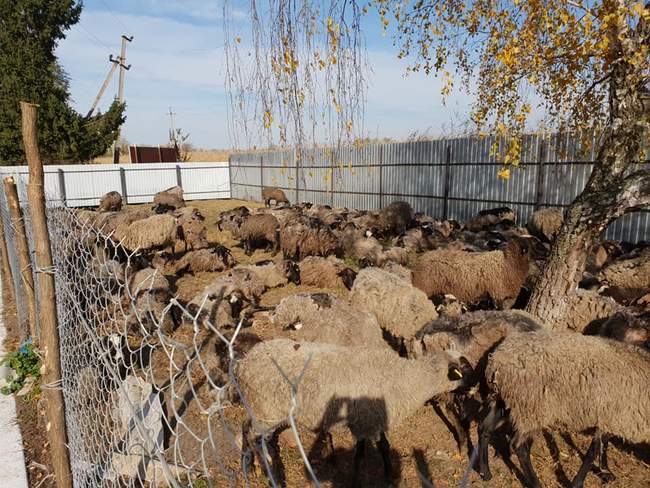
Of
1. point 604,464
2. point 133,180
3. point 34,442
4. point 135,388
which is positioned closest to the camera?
point 604,464

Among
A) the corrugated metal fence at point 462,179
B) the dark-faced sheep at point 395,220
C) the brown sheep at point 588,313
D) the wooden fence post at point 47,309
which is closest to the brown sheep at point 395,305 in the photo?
the brown sheep at point 588,313

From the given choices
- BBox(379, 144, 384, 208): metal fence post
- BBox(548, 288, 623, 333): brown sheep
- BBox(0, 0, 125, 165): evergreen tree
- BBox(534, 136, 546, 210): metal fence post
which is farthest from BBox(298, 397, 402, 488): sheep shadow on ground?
BBox(0, 0, 125, 165): evergreen tree

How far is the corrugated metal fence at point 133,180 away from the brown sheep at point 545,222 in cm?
2127

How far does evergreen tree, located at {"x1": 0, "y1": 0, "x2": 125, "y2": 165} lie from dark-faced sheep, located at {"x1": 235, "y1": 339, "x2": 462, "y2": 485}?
24.1 metres

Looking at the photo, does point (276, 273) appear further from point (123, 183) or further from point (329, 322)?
point (123, 183)

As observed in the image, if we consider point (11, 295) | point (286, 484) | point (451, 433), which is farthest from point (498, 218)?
point (11, 295)

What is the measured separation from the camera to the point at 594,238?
4652 mm

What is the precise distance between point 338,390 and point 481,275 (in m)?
4.23

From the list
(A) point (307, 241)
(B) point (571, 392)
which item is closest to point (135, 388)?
(B) point (571, 392)

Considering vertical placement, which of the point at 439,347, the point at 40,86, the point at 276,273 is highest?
the point at 40,86

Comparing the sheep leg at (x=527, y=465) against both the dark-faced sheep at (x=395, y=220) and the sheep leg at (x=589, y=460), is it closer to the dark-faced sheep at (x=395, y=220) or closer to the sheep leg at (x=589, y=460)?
the sheep leg at (x=589, y=460)

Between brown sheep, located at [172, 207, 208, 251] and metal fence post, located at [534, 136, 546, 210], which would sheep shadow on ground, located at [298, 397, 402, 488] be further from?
metal fence post, located at [534, 136, 546, 210]

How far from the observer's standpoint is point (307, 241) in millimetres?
11148

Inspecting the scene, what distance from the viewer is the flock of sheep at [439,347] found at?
3.45 meters
